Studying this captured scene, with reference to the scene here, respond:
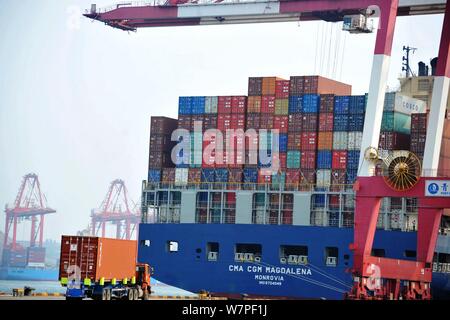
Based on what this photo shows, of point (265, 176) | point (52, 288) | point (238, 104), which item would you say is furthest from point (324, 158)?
point (52, 288)

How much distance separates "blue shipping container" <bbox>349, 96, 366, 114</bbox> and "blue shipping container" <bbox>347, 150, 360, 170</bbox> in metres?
1.88

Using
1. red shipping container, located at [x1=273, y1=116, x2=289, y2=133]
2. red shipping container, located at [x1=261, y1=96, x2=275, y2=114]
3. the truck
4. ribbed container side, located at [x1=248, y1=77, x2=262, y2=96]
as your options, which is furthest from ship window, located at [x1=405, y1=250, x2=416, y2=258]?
the truck

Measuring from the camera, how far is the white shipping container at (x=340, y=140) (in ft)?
138

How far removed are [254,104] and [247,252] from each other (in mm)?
6919

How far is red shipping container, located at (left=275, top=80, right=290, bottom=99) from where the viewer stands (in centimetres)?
4375

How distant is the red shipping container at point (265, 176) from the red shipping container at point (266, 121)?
2.00m

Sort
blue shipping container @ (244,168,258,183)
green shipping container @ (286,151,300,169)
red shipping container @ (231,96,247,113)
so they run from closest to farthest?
green shipping container @ (286,151,300,169) < blue shipping container @ (244,168,258,183) < red shipping container @ (231,96,247,113)

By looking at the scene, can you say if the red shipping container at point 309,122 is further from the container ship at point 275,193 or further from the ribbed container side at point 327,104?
the ribbed container side at point 327,104

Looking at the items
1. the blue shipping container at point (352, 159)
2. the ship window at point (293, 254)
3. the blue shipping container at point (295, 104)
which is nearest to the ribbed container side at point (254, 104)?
the blue shipping container at point (295, 104)

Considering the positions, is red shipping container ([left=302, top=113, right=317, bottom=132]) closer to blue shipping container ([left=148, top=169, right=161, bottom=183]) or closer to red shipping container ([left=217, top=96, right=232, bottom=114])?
red shipping container ([left=217, top=96, right=232, bottom=114])

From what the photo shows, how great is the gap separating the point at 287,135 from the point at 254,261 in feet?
19.6

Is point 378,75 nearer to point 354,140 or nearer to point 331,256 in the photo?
point 354,140
